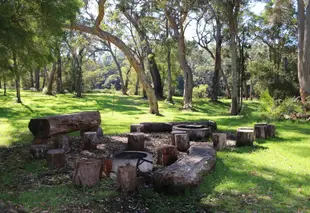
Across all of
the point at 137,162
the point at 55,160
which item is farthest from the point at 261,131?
the point at 55,160

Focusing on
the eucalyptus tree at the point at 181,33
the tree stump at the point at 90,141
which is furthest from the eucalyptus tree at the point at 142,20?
the tree stump at the point at 90,141

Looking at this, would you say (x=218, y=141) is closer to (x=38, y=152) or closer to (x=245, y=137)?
(x=245, y=137)

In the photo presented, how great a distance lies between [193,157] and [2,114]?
13160mm

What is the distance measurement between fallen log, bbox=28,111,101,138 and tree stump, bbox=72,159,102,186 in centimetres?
276

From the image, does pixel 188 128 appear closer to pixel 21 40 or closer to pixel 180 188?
pixel 180 188

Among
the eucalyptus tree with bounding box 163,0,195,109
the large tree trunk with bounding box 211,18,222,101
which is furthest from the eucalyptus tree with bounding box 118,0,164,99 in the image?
the large tree trunk with bounding box 211,18,222,101

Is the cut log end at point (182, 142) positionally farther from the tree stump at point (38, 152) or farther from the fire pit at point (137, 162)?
the tree stump at point (38, 152)

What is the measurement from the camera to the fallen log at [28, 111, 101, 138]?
7844mm

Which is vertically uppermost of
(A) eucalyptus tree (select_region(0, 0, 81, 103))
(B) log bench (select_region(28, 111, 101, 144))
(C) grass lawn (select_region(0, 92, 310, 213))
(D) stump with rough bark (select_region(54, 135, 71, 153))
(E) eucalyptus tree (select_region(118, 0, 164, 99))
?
(E) eucalyptus tree (select_region(118, 0, 164, 99))

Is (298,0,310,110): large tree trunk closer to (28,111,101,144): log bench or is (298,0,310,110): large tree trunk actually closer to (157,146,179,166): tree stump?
(157,146,179,166): tree stump

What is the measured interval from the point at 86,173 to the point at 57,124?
302cm

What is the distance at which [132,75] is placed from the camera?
159 ft

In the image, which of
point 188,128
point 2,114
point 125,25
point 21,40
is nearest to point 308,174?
point 188,128

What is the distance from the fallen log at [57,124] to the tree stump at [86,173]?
9.06 ft
